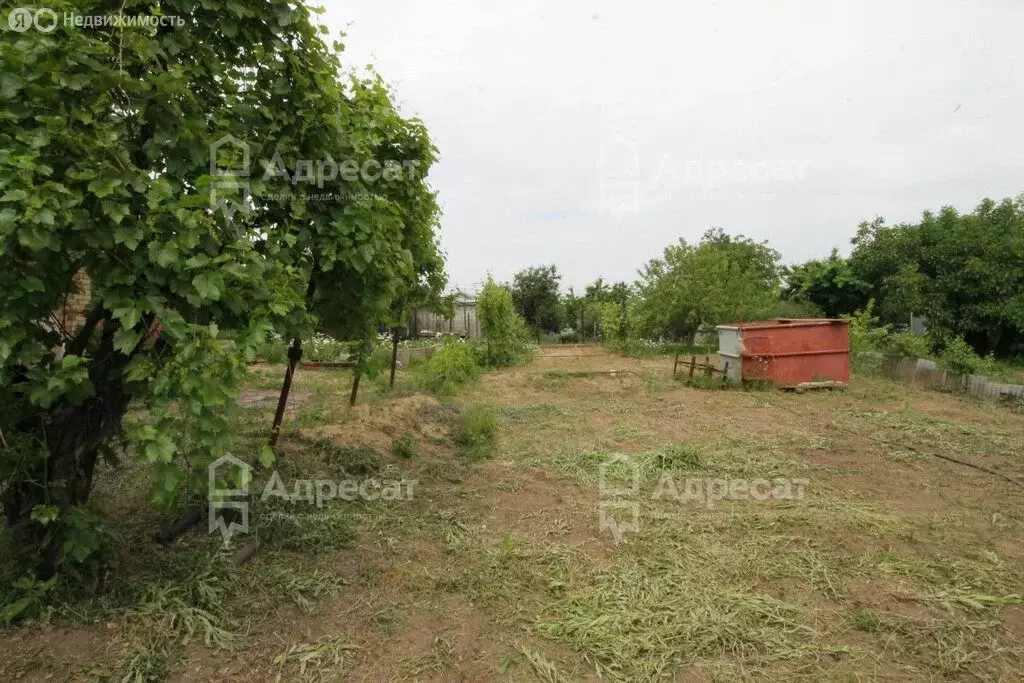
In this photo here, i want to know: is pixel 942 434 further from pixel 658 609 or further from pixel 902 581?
pixel 658 609

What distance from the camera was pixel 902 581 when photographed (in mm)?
3670

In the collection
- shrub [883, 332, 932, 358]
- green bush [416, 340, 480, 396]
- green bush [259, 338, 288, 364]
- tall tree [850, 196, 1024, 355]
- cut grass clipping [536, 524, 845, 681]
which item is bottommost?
cut grass clipping [536, 524, 845, 681]

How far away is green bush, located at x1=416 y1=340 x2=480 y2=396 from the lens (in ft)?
35.9

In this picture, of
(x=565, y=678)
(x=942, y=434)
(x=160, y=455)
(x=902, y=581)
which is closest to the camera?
(x=160, y=455)

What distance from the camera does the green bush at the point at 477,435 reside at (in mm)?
6548

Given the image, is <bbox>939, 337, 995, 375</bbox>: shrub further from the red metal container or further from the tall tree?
the tall tree

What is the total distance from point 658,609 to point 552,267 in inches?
880

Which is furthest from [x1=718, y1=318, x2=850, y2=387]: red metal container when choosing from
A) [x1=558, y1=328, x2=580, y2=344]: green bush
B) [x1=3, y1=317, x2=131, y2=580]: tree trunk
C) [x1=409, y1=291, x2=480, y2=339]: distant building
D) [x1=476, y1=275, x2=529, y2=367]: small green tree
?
[x1=558, y1=328, x2=580, y2=344]: green bush

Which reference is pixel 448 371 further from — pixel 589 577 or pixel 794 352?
pixel 589 577

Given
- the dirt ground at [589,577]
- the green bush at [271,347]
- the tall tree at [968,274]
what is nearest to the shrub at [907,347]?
the tall tree at [968,274]

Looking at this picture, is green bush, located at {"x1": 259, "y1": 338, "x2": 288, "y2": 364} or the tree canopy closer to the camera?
the tree canopy

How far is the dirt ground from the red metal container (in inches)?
174

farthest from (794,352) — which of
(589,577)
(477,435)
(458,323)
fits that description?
(458,323)

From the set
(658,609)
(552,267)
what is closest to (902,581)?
(658,609)
